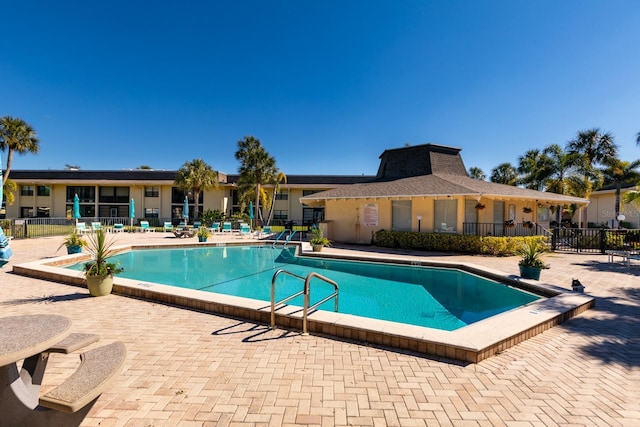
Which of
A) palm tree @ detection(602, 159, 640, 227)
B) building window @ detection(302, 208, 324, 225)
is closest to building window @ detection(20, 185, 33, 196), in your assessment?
building window @ detection(302, 208, 324, 225)

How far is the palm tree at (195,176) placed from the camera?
2981 centimetres

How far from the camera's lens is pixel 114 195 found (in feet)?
117

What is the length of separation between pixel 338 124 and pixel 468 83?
11306 millimetres

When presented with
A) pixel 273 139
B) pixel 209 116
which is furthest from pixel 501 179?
pixel 209 116

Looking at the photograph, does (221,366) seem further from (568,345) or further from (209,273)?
(209,273)

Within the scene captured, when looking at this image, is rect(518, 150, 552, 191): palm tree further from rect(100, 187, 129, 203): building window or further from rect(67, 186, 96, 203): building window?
rect(67, 186, 96, 203): building window

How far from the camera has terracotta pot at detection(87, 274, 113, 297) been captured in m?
6.46

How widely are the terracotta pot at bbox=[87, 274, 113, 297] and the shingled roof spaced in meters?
12.8

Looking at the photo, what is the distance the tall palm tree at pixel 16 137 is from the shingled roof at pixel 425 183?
2471 cm

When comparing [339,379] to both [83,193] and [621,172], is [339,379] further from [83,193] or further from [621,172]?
[83,193]

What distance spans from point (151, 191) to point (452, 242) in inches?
1369

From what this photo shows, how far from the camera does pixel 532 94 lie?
15.5m

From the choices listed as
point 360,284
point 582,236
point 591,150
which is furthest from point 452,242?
point 591,150

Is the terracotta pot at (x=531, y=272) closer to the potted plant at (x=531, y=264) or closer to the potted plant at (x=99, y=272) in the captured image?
the potted plant at (x=531, y=264)
